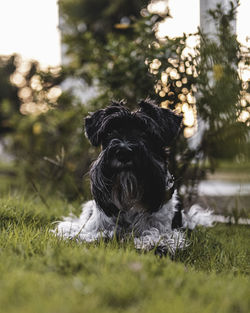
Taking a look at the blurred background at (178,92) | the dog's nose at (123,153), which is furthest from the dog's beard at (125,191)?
the blurred background at (178,92)

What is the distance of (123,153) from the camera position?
2.91 metres

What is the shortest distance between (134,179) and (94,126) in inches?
28.7

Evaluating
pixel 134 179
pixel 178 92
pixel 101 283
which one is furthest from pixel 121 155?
pixel 178 92

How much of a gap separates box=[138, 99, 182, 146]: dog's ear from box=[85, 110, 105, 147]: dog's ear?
1.25 feet

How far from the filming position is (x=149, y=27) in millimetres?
4613

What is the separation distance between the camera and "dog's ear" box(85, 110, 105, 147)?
341 cm

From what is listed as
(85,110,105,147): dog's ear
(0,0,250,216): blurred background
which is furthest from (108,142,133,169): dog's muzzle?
(0,0,250,216): blurred background

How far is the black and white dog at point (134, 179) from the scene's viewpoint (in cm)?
298

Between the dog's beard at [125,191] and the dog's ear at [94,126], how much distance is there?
484 millimetres

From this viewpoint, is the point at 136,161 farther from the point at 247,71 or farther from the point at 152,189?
the point at 247,71

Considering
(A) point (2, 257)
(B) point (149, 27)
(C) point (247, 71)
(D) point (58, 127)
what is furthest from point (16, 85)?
(A) point (2, 257)

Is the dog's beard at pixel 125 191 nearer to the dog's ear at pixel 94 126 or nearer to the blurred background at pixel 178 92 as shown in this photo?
the dog's ear at pixel 94 126

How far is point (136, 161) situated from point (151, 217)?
644mm

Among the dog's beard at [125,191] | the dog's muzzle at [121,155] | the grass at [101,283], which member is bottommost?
the grass at [101,283]
